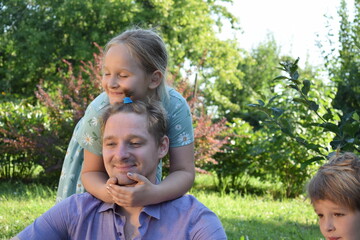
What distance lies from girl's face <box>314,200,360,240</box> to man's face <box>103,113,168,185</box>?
77cm

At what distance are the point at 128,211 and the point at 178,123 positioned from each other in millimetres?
537

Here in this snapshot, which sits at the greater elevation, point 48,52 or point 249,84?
point 48,52

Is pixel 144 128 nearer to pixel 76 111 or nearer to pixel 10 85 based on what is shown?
pixel 76 111

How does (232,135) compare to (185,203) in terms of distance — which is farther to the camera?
(232,135)

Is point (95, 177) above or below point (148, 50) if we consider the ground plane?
below

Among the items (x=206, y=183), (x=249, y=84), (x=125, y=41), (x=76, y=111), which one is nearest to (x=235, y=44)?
(x=249, y=84)

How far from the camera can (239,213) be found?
6477 mm

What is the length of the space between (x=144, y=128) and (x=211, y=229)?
477 millimetres

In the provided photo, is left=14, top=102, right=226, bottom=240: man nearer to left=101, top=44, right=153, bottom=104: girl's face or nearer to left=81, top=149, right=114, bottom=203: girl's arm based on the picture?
left=81, top=149, right=114, bottom=203: girl's arm

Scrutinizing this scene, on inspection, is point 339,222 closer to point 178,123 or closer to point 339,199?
point 339,199

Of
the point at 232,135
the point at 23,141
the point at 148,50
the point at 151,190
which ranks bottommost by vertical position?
the point at 232,135

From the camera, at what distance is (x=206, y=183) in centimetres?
997

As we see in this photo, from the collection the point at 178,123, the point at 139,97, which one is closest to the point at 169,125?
the point at 178,123

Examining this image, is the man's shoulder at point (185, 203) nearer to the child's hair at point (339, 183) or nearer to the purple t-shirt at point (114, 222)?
the purple t-shirt at point (114, 222)
